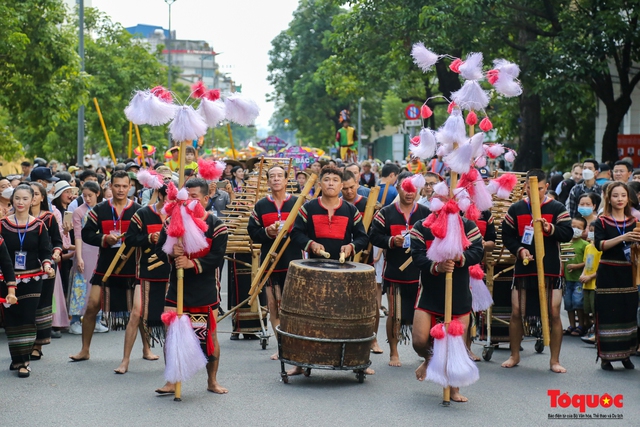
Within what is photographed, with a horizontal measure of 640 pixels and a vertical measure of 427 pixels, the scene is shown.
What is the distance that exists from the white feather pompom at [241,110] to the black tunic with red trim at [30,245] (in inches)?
103

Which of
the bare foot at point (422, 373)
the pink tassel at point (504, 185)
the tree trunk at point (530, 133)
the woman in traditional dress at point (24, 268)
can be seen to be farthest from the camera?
the tree trunk at point (530, 133)

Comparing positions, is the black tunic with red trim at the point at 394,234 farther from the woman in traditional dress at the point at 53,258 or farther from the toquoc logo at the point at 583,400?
the woman in traditional dress at the point at 53,258

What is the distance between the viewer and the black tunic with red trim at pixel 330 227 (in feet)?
31.9

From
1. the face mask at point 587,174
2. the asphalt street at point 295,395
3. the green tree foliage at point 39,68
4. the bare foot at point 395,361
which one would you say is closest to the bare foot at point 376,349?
the asphalt street at point 295,395

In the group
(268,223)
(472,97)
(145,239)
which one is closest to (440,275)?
(472,97)

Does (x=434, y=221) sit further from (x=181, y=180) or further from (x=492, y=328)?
(x=492, y=328)

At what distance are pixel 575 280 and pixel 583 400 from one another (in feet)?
13.3

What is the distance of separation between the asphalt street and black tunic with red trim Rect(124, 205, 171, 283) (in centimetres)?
95

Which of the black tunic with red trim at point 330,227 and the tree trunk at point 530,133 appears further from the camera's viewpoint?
the tree trunk at point 530,133

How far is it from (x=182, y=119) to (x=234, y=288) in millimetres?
4221

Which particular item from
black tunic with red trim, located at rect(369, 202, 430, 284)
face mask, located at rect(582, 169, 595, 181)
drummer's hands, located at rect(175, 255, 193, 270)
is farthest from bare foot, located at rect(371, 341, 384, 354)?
face mask, located at rect(582, 169, 595, 181)

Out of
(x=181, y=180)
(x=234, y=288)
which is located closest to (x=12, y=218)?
(x=181, y=180)

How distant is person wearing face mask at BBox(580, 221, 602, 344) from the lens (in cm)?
1173

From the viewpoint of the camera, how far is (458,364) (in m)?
8.15
